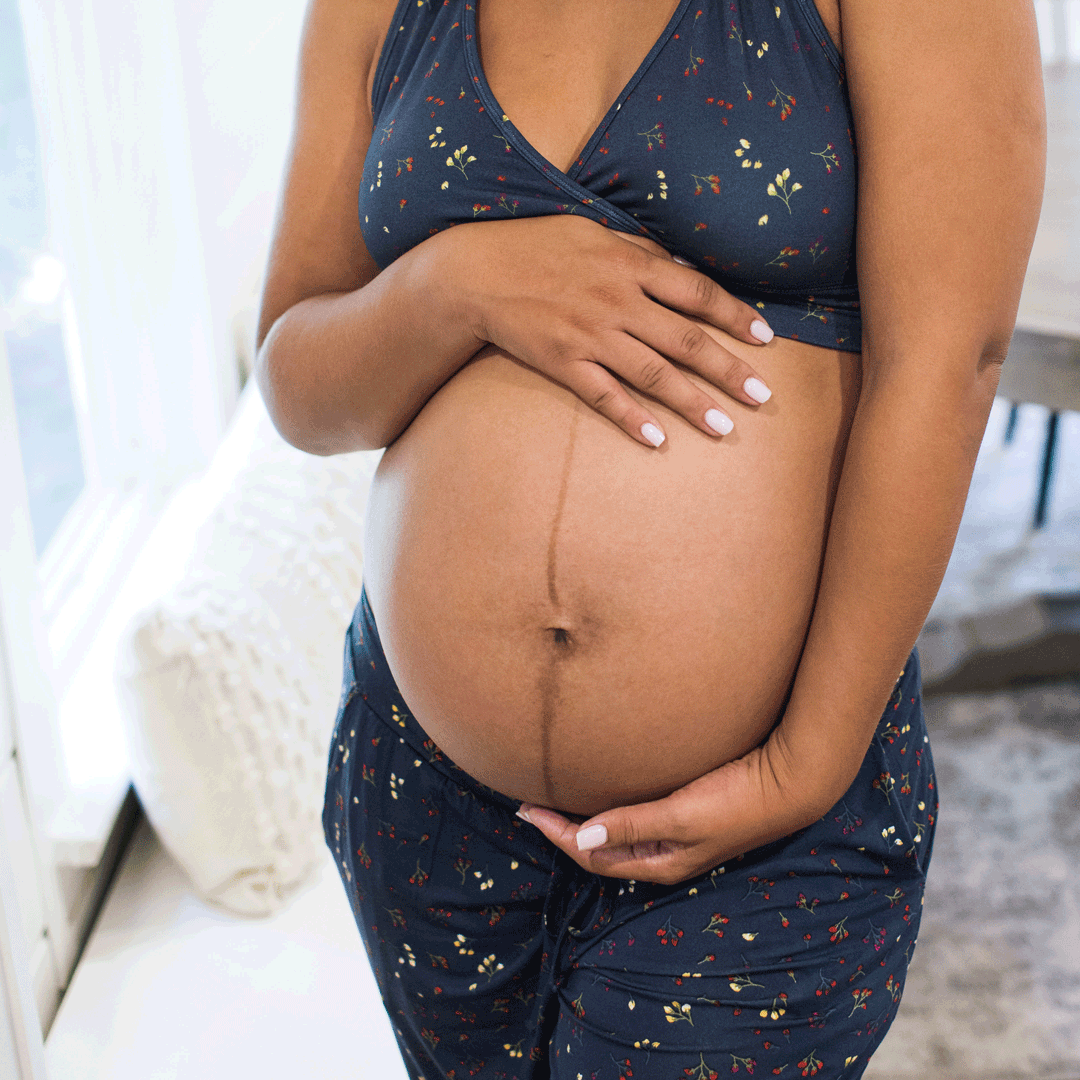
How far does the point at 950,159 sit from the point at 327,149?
0.45 meters

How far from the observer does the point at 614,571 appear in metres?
0.67

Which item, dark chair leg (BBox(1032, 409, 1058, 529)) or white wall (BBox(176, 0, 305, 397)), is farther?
dark chair leg (BBox(1032, 409, 1058, 529))

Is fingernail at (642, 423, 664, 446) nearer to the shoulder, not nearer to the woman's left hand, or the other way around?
the woman's left hand

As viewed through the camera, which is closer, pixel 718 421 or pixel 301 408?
pixel 718 421

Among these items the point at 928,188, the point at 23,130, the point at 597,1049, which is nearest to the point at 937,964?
the point at 597,1049

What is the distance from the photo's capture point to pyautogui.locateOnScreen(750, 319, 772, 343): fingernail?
2.15ft

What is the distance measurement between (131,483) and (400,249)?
151 centimetres

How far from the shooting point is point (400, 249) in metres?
0.76

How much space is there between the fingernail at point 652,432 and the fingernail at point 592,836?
0.25 metres

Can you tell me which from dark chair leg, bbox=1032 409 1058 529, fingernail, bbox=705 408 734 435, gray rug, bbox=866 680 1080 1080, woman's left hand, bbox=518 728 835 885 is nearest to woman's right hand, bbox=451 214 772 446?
fingernail, bbox=705 408 734 435

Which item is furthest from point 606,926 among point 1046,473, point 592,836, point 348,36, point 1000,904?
point 1046,473

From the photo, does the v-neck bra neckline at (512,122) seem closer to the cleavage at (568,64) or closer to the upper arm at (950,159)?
the cleavage at (568,64)

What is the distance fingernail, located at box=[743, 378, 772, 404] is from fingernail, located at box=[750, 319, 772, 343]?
3 centimetres

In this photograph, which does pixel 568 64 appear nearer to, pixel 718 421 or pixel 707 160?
pixel 707 160
